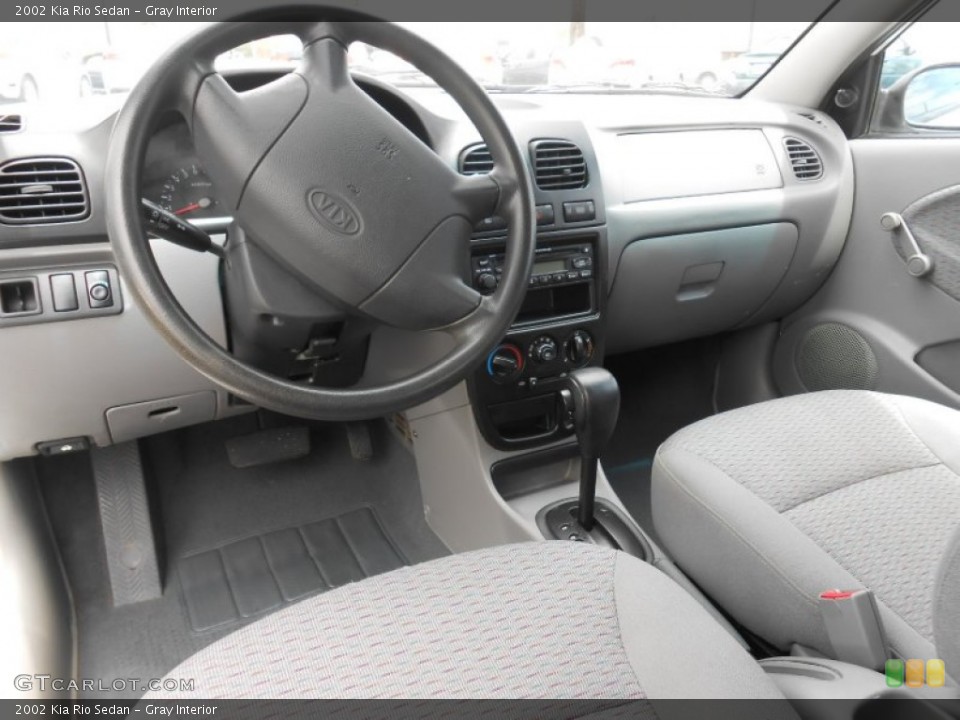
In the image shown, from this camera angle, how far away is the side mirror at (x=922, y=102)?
6.00 feet

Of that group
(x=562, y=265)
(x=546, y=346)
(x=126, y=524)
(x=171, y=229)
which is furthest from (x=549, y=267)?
(x=126, y=524)

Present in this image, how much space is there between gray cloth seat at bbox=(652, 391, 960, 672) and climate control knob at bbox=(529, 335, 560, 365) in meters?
0.31

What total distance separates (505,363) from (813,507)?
0.59 metres

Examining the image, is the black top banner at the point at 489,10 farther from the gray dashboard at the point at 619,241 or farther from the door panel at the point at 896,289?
the door panel at the point at 896,289

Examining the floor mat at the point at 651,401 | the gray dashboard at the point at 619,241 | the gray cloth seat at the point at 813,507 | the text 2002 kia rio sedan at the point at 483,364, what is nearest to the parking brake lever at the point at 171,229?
the text 2002 kia rio sedan at the point at 483,364

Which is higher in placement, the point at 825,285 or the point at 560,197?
the point at 560,197

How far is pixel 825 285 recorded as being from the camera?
203 cm

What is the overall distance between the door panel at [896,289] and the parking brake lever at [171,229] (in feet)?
5.30

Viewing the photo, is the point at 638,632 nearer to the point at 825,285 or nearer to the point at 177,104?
the point at 177,104

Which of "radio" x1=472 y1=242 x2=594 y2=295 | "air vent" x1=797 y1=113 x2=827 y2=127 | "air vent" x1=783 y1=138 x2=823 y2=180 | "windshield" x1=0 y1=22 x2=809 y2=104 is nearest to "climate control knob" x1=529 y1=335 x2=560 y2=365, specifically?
"radio" x1=472 y1=242 x2=594 y2=295

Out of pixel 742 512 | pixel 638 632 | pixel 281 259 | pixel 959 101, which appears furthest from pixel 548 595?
pixel 959 101

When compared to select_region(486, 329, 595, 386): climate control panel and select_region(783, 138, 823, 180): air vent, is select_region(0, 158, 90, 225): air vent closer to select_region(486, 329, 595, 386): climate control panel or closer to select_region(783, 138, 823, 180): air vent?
select_region(486, 329, 595, 386): climate control panel

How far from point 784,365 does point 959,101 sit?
0.79 m

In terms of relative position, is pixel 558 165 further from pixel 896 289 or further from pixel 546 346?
pixel 896 289
